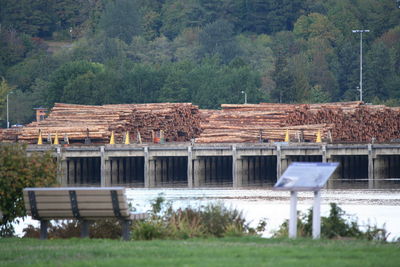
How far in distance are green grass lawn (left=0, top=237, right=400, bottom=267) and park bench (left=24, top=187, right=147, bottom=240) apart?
659 mm

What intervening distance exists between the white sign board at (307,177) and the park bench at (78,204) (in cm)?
295

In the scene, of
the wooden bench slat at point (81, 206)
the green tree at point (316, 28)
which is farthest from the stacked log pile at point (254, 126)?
the green tree at point (316, 28)

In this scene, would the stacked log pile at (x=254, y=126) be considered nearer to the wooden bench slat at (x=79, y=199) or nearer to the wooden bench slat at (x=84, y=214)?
the wooden bench slat at (x=84, y=214)

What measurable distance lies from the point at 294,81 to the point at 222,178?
40.7 meters

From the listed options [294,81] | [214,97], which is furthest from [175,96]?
[294,81]

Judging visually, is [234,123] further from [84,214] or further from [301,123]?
[84,214]

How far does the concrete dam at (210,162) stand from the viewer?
202ft

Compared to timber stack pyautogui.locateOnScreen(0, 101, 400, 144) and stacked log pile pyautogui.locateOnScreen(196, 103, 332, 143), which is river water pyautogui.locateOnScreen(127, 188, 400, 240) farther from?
timber stack pyautogui.locateOnScreen(0, 101, 400, 144)

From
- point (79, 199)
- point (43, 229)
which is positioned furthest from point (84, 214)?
point (43, 229)

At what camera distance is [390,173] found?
212ft

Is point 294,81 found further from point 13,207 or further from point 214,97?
point 13,207

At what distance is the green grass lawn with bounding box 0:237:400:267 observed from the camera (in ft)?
53.0

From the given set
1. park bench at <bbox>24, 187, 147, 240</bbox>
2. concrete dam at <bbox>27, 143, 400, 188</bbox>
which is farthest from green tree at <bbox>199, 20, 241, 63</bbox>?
park bench at <bbox>24, 187, 147, 240</bbox>

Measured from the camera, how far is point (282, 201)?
42.8m
